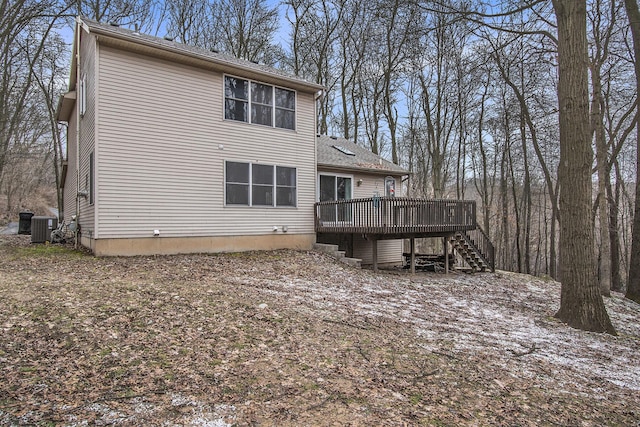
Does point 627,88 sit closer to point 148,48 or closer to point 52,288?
point 148,48

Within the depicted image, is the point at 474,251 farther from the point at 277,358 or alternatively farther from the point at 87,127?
the point at 87,127

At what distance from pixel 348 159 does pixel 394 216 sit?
4580 millimetres

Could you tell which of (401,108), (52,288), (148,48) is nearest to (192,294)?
(52,288)

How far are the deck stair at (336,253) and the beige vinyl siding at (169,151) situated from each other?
1.52 m

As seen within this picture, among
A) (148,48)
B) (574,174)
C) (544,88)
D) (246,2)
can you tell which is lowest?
(574,174)

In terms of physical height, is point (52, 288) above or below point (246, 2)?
below

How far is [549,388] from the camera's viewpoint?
388cm

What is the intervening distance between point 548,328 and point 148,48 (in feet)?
34.9

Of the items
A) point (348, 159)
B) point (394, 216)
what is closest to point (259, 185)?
point (394, 216)

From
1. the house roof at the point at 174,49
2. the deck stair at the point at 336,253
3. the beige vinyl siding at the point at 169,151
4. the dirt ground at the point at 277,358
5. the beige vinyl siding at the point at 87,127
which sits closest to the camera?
the dirt ground at the point at 277,358

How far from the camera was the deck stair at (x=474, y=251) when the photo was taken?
13.4m

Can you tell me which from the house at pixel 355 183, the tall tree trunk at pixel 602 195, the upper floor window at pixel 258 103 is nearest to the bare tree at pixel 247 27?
the house at pixel 355 183

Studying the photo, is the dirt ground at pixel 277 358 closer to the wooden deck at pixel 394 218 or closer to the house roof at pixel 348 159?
the wooden deck at pixel 394 218

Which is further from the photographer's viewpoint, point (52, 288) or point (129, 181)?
point (129, 181)
